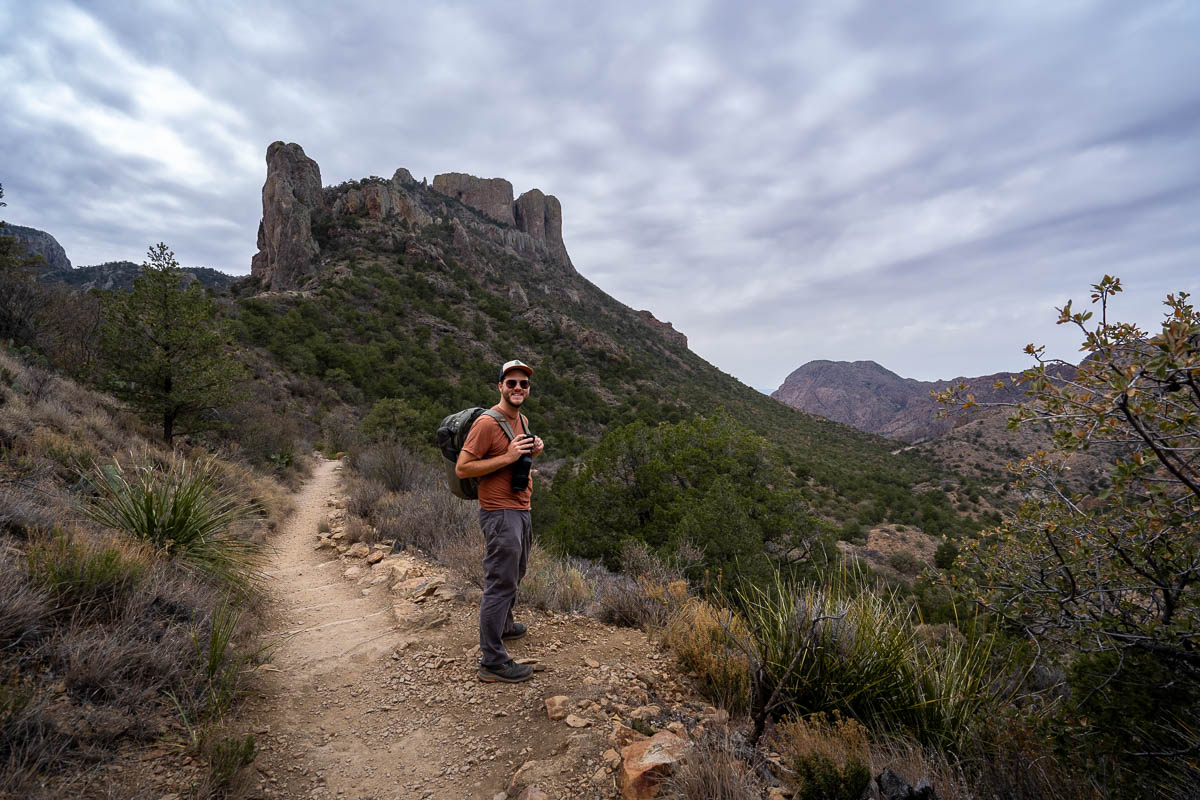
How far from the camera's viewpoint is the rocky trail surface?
244cm

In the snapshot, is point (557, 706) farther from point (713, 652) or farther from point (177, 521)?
point (177, 521)

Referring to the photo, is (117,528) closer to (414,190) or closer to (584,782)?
(584,782)

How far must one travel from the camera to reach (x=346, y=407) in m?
23.7

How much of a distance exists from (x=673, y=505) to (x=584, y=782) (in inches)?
241

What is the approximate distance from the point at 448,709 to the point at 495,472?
1542mm

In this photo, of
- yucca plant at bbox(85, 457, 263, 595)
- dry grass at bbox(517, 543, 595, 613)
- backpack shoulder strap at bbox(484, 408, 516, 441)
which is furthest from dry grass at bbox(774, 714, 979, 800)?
yucca plant at bbox(85, 457, 263, 595)

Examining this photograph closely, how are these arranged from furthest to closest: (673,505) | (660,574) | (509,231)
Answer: (509,231) → (673,505) → (660,574)

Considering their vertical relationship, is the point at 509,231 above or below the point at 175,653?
above

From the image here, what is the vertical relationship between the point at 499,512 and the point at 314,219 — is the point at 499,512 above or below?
below

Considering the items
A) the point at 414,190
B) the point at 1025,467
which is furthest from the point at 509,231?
the point at 1025,467

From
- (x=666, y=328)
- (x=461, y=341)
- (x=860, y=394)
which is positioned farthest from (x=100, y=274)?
(x=860, y=394)

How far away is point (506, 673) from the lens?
329 cm

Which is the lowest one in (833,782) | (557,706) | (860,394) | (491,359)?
(557,706)

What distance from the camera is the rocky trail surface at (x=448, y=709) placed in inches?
96.0
